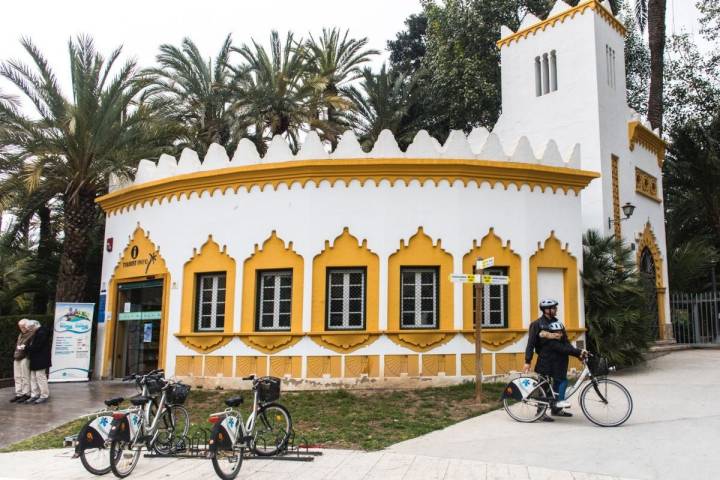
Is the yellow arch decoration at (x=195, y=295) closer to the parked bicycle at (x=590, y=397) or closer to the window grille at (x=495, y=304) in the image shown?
the window grille at (x=495, y=304)

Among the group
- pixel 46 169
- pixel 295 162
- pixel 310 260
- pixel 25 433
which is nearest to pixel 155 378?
pixel 25 433

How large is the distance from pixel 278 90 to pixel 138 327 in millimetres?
11523

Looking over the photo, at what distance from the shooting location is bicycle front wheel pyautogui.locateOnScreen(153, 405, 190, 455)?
7746 millimetres

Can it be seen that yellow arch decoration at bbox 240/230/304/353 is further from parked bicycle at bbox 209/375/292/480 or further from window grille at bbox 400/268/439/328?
parked bicycle at bbox 209/375/292/480

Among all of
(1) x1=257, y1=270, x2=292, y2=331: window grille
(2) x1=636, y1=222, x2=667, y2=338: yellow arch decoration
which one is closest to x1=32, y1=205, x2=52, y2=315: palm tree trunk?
(1) x1=257, y1=270, x2=292, y2=331: window grille

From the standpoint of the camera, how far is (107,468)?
23.0 feet

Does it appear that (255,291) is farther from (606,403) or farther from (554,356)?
(606,403)

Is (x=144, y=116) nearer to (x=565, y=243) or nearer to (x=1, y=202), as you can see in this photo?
(x=1, y=202)

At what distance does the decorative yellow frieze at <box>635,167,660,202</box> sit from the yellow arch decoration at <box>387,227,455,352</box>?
823 centimetres

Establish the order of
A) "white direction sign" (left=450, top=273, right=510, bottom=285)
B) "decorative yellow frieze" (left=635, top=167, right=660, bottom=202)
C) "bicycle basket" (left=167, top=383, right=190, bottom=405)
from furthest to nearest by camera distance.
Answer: "decorative yellow frieze" (left=635, top=167, right=660, bottom=202) < "white direction sign" (left=450, top=273, right=510, bottom=285) < "bicycle basket" (left=167, top=383, right=190, bottom=405)

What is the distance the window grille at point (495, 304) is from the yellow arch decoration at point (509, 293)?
10cm

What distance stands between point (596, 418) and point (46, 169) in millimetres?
14119

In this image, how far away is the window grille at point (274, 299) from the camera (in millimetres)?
13117

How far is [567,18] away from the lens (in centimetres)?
1773
